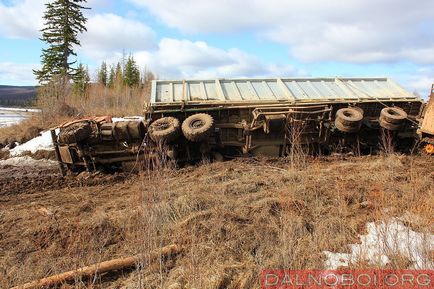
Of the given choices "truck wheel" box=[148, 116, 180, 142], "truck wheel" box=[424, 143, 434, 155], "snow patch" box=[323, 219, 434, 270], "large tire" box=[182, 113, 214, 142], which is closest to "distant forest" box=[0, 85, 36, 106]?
"truck wheel" box=[148, 116, 180, 142]

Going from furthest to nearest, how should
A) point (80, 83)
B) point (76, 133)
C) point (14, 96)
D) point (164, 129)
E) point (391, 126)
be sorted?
point (14, 96) < point (80, 83) < point (391, 126) < point (164, 129) < point (76, 133)

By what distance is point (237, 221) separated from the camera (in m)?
5.67

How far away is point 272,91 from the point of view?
11312 mm

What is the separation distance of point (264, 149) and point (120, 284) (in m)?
6.62

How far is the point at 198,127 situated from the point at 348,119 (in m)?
3.76

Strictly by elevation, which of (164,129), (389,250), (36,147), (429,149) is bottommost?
(36,147)

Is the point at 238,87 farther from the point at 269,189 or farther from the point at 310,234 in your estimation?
the point at 310,234


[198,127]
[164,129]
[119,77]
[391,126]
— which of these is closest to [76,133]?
[164,129]

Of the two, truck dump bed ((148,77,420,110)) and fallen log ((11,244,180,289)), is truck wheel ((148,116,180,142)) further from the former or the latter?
fallen log ((11,244,180,289))

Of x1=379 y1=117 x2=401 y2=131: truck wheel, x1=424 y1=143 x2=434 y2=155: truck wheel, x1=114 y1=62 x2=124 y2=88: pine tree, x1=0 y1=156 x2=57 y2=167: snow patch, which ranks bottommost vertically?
x1=0 y1=156 x2=57 y2=167: snow patch

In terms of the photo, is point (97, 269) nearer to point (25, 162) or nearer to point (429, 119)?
point (429, 119)

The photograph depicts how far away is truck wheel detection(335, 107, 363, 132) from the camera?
10023mm

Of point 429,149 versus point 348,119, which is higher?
point 348,119

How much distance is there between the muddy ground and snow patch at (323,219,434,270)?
11 cm
